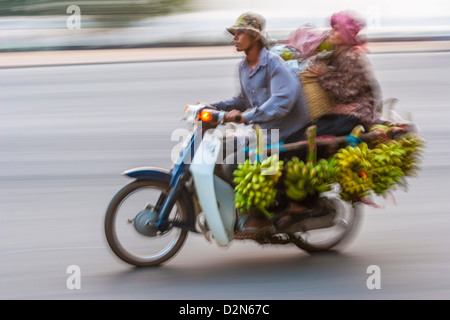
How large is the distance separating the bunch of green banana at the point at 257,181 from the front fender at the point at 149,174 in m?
0.43

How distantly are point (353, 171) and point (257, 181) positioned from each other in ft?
1.96

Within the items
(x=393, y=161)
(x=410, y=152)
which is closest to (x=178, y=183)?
(x=393, y=161)

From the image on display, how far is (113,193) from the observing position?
6.80m

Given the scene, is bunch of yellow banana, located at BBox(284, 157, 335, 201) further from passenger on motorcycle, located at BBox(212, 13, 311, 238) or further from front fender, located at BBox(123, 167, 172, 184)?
front fender, located at BBox(123, 167, 172, 184)

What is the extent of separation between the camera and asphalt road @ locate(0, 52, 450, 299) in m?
4.71

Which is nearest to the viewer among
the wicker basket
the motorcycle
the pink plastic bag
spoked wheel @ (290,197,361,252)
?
the motorcycle

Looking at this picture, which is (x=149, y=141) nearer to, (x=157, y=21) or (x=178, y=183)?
(x=178, y=183)

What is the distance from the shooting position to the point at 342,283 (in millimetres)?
4734

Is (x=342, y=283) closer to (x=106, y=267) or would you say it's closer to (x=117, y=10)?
(x=106, y=267)

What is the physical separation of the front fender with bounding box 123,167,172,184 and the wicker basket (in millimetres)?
968

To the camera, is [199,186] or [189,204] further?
[189,204]

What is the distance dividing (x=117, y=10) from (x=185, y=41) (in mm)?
2757

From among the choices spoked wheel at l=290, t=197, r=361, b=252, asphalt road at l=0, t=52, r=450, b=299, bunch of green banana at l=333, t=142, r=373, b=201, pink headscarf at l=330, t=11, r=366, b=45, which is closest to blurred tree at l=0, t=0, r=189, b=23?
asphalt road at l=0, t=52, r=450, b=299

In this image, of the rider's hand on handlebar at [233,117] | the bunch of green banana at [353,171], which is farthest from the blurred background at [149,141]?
the rider's hand on handlebar at [233,117]
